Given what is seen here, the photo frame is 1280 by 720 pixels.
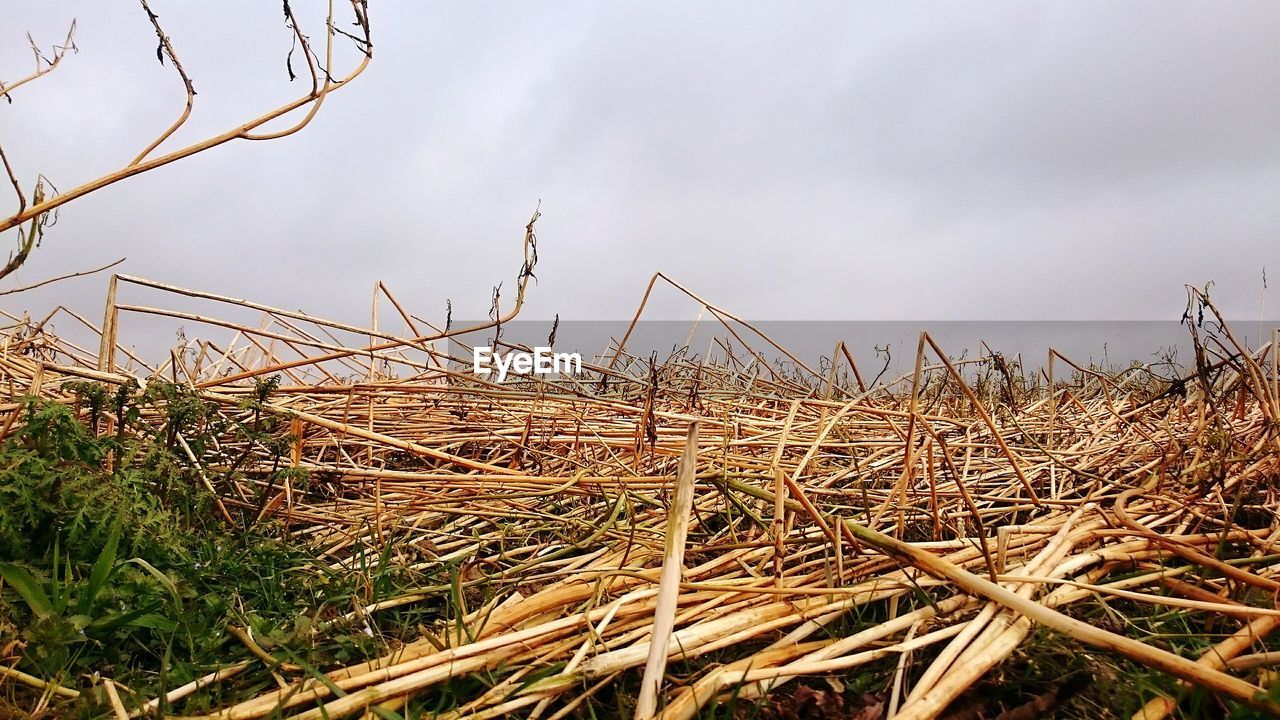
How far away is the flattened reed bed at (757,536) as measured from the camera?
125 cm

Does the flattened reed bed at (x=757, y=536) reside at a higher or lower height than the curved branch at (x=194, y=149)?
lower

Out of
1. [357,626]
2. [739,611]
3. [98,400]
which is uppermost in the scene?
[98,400]

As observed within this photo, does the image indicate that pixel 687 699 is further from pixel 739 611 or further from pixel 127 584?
pixel 127 584

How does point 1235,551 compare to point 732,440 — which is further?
point 732,440

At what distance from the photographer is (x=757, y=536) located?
1879 mm

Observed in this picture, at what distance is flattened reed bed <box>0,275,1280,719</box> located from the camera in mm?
1255

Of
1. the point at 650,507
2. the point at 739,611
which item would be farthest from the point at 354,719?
the point at 650,507

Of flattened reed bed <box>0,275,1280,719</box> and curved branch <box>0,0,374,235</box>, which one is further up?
curved branch <box>0,0,374,235</box>

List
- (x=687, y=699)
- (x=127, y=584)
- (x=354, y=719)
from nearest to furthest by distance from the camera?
1. (x=687, y=699)
2. (x=354, y=719)
3. (x=127, y=584)

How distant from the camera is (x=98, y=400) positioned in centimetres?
186

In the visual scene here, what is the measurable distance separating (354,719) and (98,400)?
3.79ft

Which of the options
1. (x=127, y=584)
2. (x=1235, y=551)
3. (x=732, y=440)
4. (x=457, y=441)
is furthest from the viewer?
(x=457, y=441)

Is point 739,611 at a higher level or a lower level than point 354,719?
higher

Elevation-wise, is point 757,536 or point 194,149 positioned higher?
point 194,149
